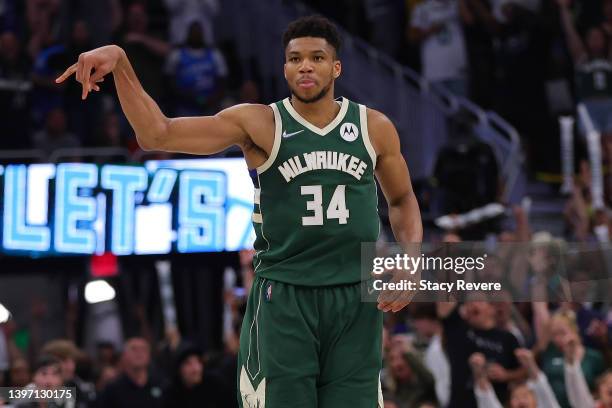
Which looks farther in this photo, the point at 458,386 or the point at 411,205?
the point at 458,386

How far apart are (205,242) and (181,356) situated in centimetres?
112

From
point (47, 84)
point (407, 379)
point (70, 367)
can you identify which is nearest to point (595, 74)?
point (407, 379)

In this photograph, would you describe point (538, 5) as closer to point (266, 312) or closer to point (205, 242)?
point (205, 242)

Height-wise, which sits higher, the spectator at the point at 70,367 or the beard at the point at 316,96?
the beard at the point at 316,96

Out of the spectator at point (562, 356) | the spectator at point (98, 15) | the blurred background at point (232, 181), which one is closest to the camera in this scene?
the spectator at point (562, 356)

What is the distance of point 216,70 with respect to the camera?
521 inches

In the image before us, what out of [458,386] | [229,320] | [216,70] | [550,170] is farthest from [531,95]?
[458,386]

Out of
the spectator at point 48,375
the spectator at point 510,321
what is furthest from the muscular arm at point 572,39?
the spectator at point 48,375

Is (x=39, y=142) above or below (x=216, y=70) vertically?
below

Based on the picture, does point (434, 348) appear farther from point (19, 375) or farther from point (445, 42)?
point (445, 42)

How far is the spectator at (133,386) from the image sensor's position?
9.48m

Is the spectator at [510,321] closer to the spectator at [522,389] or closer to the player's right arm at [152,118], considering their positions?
the spectator at [522,389]

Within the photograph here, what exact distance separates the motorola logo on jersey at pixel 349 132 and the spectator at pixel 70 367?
15.0 ft

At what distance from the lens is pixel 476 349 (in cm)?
900
